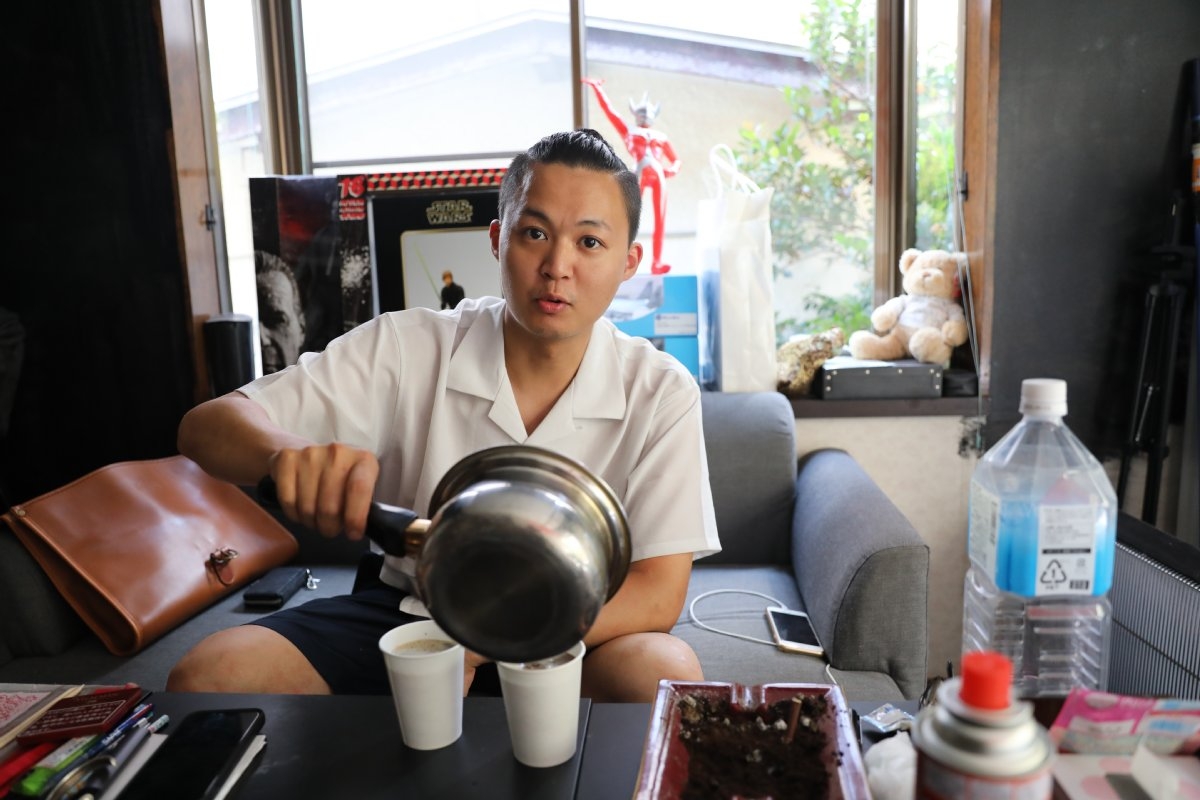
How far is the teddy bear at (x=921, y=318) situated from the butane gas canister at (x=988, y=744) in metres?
1.96

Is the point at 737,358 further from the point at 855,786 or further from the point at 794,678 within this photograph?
the point at 855,786

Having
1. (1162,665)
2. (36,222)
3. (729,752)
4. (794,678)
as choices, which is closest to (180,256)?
(36,222)

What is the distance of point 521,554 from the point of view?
0.57 m

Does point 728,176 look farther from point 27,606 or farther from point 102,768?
point 102,768

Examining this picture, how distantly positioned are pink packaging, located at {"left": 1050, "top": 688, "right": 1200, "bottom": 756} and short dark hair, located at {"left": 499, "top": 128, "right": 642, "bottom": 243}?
970mm

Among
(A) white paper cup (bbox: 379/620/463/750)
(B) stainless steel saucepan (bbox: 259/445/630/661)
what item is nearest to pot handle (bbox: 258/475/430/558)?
(B) stainless steel saucepan (bbox: 259/445/630/661)

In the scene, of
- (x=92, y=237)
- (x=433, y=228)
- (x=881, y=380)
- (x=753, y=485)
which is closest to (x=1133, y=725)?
(x=753, y=485)

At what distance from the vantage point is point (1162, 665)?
1.33m

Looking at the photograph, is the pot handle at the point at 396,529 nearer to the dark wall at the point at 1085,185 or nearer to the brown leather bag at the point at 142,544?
the brown leather bag at the point at 142,544

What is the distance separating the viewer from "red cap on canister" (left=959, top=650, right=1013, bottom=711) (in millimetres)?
464

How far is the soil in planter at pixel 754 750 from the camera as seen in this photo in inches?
26.9

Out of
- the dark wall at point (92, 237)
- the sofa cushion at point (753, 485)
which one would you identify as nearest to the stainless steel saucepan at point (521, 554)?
the sofa cushion at point (753, 485)

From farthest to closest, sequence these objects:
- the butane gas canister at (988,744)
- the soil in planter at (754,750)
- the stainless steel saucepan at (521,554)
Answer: the soil in planter at (754,750)
the stainless steel saucepan at (521,554)
the butane gas canister at (988,744)

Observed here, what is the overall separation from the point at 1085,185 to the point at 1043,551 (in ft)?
5.52
